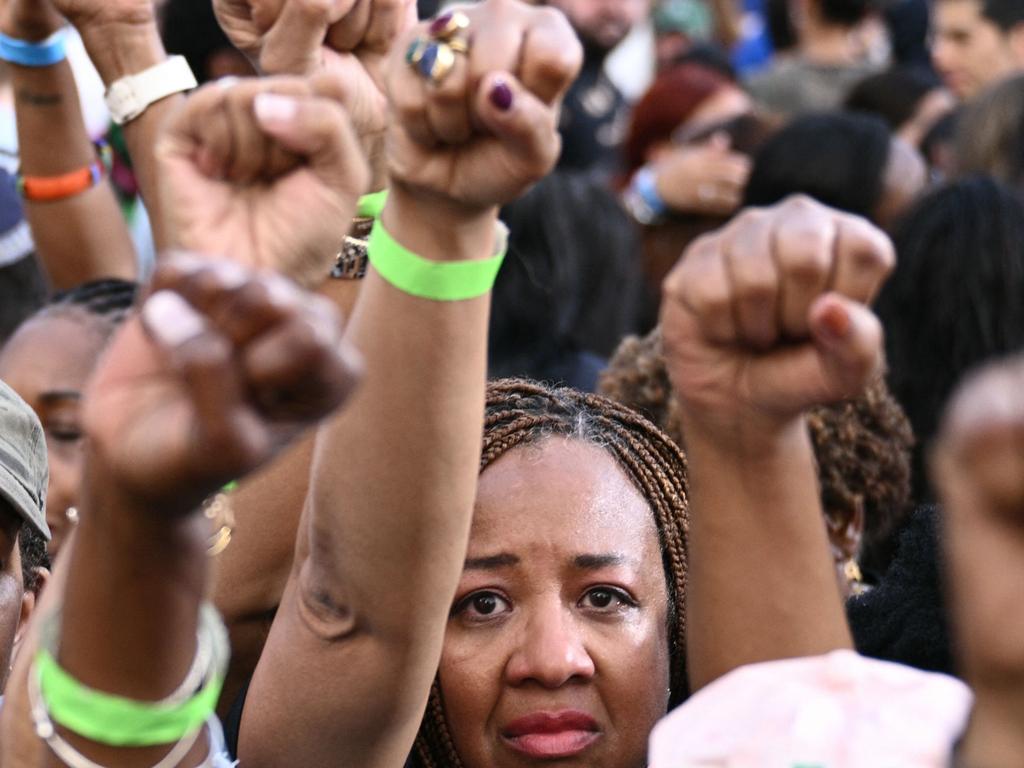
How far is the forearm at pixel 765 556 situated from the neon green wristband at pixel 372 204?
0.81 m

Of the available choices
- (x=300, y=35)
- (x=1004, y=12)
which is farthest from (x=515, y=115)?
(x=1004, y=12)

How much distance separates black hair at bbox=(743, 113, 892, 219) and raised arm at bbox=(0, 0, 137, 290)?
5.28 feet

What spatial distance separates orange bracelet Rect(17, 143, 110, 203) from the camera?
3.42m

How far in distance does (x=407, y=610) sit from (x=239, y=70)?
2.99m

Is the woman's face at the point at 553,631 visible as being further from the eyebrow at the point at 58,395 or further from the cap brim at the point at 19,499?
the eyebrow at the point at 58,395

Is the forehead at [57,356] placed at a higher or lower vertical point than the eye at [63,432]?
higher

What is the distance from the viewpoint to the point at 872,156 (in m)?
4.49

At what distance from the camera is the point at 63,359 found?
348 centimetres

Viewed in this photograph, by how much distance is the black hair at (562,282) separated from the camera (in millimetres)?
4004

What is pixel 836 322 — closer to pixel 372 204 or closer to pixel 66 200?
pixel 372 204

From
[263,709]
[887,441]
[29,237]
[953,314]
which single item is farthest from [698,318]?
[29,237]

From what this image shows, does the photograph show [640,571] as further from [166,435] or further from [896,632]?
[166,435]

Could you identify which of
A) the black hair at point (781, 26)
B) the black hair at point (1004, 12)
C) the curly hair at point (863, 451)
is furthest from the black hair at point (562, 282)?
the black hair at point (781, 26)

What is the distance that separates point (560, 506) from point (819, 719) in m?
0.99
